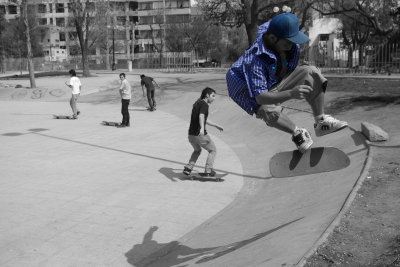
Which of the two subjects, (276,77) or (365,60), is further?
(365,60)

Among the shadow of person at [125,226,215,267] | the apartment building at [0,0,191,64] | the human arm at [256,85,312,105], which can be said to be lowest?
the shadow of person at [125,226,215,267]

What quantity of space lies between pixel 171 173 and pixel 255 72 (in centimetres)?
674

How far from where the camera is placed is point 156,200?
8680 millimetres

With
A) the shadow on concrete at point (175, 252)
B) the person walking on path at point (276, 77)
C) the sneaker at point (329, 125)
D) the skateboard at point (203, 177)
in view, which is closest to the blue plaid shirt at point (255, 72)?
the person walking on path at point (276, 77)

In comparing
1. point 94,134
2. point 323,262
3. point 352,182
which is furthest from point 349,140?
point 94,134

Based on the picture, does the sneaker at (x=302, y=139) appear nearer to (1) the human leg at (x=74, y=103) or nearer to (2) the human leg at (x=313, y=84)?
(2) the human leg at (x=313, y=84)

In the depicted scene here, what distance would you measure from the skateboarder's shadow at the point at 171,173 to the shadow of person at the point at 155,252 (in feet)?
11.7

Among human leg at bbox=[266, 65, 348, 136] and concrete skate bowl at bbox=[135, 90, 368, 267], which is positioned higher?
human leg at bbox=[266, 65, 348, 136]

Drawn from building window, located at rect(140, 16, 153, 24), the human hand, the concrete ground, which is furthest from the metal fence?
building window, located at rect(140, 16, 153, 24)

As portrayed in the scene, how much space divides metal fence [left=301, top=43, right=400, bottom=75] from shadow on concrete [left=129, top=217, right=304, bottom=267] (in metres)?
21.4

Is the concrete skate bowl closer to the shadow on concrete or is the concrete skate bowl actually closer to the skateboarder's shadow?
the shadow on concrete

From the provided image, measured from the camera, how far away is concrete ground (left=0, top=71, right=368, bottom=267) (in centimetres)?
601

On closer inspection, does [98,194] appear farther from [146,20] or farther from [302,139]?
[146,20]

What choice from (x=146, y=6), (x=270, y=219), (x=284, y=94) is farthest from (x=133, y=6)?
(x=284, y=94)
